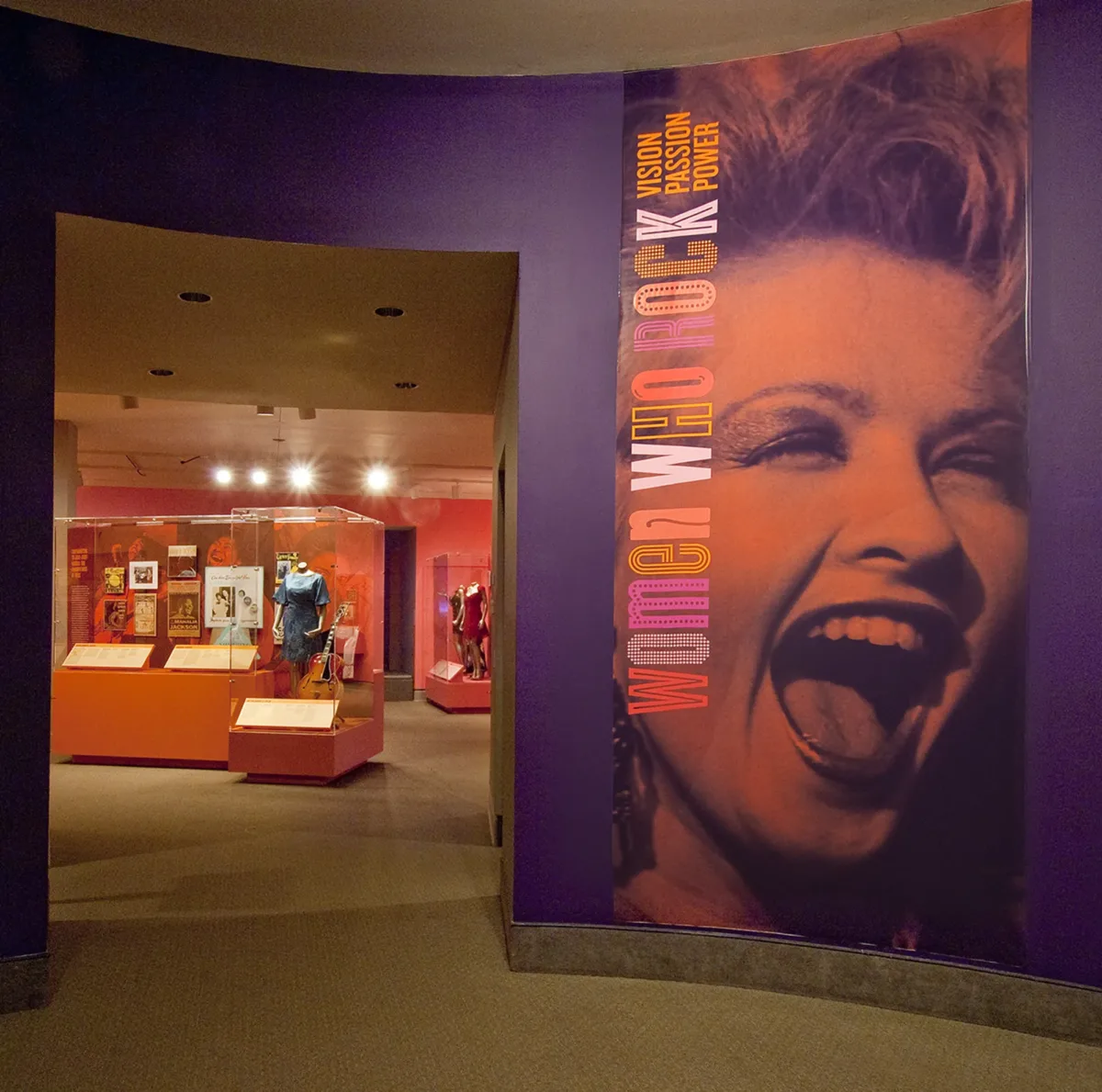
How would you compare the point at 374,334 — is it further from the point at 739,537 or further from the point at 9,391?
the point at 739,537

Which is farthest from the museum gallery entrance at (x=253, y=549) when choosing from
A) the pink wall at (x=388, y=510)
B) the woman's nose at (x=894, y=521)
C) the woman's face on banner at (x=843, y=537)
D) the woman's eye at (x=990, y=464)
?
the woman's eye at (x=990, y=464)

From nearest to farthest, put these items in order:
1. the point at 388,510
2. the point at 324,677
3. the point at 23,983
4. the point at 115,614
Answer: the point at 23,983
the point at 324,677
the point at 115,614
the point at 388,510

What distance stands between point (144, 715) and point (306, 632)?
170 centimetres

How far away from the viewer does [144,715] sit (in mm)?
8164

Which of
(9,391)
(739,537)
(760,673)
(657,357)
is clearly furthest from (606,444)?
(9,391)

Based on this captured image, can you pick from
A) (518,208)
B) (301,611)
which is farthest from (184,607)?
(518,208)

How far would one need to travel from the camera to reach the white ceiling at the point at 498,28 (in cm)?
346

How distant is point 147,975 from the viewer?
12.0 ft

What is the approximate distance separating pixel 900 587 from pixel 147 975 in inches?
136

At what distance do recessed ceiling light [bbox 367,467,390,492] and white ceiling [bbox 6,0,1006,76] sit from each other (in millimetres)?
9573

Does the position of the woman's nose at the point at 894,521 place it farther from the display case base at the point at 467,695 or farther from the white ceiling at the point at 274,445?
the display case base at the point at 467,695

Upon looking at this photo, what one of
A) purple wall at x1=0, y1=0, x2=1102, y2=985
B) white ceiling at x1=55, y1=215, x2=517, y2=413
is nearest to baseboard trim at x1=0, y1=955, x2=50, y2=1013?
purple wall at x1=0, y1=0, x2=1102, y2=985

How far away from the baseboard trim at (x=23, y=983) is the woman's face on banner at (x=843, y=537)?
101 inches

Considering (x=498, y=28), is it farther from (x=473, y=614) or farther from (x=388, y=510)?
(x=388, y=510)
